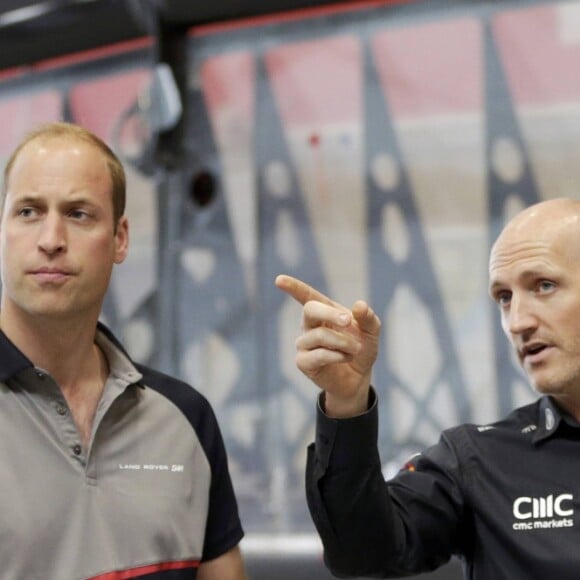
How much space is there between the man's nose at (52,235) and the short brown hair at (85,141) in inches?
4.4

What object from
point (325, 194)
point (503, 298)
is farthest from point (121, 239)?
point (325, 194)

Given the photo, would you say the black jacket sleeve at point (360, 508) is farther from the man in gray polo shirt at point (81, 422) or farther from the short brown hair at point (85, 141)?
the short brown hair at point (85, 141)

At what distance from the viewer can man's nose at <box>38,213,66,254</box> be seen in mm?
1606

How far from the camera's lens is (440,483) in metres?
1.73

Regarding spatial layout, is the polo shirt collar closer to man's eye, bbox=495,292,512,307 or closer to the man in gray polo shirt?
the man in gray polo shirt

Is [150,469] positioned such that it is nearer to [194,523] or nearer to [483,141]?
[194,523]

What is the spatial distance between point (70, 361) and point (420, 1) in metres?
2.14

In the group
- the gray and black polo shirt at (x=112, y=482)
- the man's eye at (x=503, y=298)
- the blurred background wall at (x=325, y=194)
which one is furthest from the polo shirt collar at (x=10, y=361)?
the blurred background wall at (x=325, y=194)

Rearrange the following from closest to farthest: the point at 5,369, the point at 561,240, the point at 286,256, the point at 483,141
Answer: the point at 5,369 → the point at 561,240 → the point at 483,141 → the point at 286,256

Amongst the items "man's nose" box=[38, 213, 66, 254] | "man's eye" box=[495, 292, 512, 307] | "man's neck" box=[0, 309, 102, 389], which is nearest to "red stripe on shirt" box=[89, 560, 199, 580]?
"man's neck" box=[0, 309, 102, 389]

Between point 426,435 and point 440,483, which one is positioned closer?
point 440,483

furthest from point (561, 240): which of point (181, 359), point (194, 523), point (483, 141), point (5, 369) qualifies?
point (181, 359)

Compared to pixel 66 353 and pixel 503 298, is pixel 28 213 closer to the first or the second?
pixel 66 353

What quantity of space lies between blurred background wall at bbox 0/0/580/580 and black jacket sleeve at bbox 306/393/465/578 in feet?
4.84
